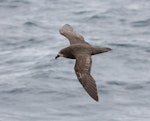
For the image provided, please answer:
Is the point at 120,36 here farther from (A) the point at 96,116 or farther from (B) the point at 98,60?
(A) the point at 96,116

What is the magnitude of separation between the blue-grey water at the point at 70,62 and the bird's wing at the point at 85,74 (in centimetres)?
268

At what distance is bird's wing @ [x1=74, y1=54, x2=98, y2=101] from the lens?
36.5ft

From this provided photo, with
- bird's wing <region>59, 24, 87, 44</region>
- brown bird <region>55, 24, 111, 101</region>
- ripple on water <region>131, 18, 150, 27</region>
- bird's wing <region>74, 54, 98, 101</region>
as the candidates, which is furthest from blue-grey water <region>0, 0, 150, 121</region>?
bird's wing <region>74, 54, 98, 101</region>

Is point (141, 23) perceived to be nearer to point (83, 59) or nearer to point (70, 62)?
point (70, 62)

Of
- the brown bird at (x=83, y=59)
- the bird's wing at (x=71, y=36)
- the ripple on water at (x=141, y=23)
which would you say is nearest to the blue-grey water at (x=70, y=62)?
the ripple on water at (x=141, y=23)

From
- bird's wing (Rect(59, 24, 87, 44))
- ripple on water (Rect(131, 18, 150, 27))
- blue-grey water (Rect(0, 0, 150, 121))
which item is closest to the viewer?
bird's wing (Rect(59, 24, 87, 44))

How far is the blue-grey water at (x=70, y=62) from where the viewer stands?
14.5m

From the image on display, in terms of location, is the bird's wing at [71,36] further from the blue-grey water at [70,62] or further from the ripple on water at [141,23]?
the ripple on water at [141,23]

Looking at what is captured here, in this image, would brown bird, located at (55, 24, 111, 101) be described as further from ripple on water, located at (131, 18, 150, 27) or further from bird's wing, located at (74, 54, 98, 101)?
ripple on water, located at (131, 18, 150, 27)

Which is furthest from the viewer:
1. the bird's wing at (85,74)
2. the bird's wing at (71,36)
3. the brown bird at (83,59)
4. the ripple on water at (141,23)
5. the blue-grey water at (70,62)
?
the ripple on water at (141,23)

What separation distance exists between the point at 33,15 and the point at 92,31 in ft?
8.15

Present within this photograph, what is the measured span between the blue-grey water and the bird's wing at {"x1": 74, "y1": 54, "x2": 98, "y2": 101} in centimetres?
268

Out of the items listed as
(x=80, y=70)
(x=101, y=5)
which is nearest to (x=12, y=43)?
(x=101, y=5)

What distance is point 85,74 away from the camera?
11.4 metres
